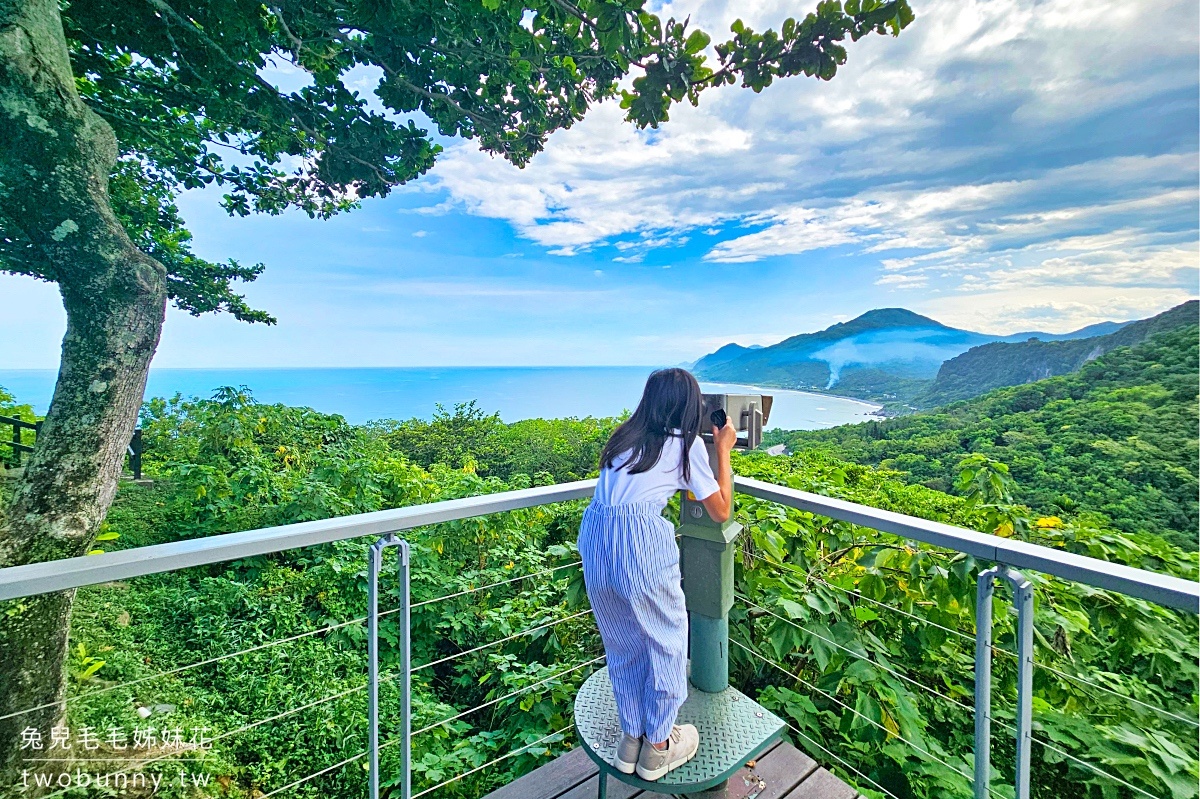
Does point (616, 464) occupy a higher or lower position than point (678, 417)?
lower

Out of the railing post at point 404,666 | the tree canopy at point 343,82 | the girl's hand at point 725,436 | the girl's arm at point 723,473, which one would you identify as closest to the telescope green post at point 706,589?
the girl's arm at point 723,473

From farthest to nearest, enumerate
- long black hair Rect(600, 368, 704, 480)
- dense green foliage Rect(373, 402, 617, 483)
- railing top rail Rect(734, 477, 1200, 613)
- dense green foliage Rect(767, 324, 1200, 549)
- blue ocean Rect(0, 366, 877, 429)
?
dense green foliage Rect(373, 402, 617, 483) → dense green foliage Rect(767, 324, 1200, 549) → blue ocean Rect(0, 366, 877, 429) → long black hair Rect(600, 368, 704, 480) → railing top rail Rect(734, 477, 1200, 613)

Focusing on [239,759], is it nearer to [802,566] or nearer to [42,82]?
[802,566]

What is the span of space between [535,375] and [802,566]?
17.8 ft

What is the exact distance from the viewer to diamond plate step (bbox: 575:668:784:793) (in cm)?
117

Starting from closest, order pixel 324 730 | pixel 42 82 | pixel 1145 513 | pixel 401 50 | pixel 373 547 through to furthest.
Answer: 1. pixel 373 547
2. pixel 42 82
3. pixel 324 730
4. pixel 401 50
5. pixel 1145 513

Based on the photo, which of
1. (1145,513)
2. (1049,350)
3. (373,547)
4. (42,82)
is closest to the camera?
(373,547)

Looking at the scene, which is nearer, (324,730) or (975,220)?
(324,730)

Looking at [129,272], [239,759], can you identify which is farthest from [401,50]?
[239,759]

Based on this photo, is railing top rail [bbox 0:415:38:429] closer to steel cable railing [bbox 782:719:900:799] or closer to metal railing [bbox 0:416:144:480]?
metal railing [bbox 0:416:144:480]

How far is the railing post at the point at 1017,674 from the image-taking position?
3.34ft

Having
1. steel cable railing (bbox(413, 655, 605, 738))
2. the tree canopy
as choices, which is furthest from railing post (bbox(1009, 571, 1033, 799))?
the tree canopy

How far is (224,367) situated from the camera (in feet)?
12.4

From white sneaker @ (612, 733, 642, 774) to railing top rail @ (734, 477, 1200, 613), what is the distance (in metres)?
0.80
